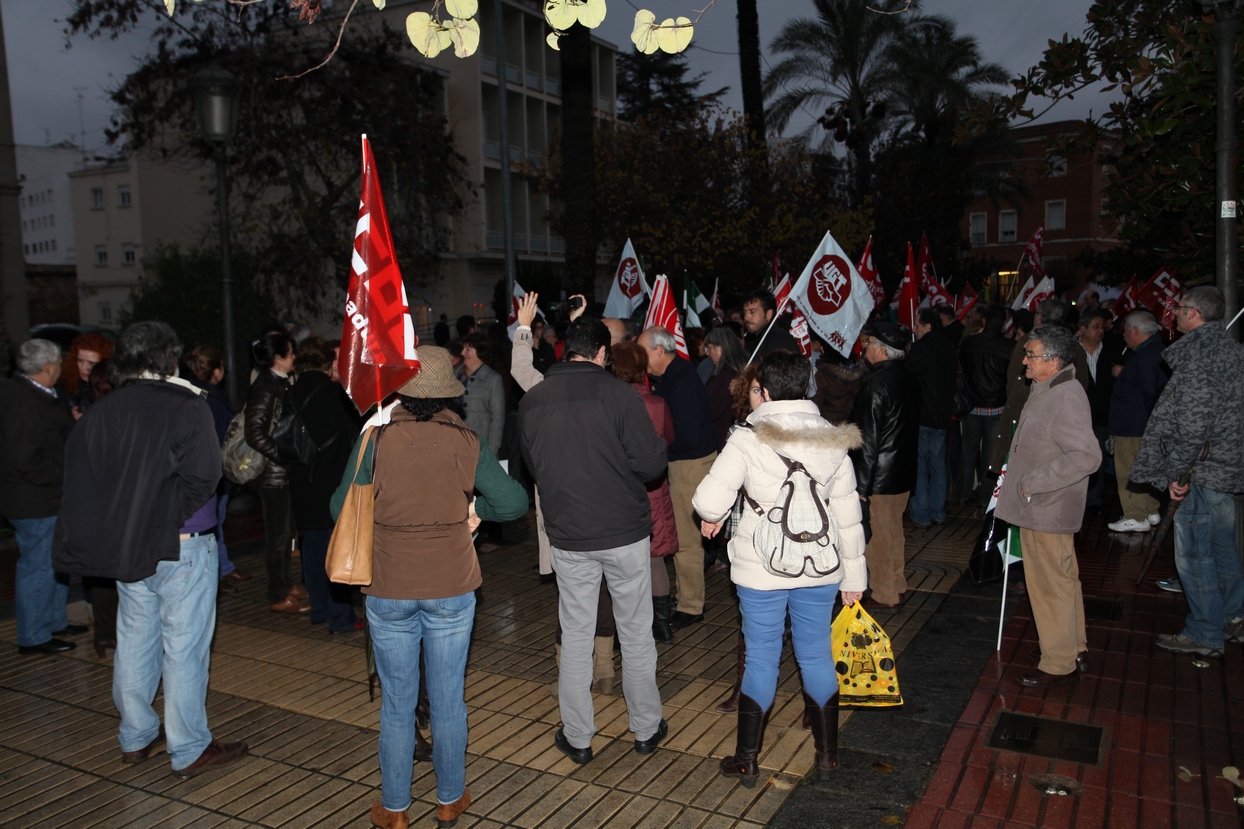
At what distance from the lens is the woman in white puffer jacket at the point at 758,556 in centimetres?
398

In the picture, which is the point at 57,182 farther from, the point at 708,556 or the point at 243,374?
the point at 708,556

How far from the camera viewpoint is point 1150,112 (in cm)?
711

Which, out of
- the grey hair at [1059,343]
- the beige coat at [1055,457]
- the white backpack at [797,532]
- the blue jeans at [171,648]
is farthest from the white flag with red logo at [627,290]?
the white backpack at [797,532]

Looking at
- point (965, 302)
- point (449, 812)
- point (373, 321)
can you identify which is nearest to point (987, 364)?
point (373, 321)

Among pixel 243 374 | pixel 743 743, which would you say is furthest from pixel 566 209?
Result: pixel 743 743

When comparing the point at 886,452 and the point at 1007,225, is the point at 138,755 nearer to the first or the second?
the point at 886,452

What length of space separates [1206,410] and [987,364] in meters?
3.98

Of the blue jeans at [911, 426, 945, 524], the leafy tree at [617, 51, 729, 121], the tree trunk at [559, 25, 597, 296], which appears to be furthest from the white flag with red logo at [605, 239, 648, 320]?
the leafy tree at [617, 51, 729, 121]

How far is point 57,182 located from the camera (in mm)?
52719

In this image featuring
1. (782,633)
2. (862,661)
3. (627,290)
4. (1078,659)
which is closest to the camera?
(782,633)

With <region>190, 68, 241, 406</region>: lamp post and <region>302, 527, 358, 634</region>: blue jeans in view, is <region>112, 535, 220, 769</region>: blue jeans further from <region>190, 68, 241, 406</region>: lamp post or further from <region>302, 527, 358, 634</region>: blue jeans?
<region>190, 68, 241, 406</region>: lamp post

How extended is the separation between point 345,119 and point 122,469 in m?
16.3

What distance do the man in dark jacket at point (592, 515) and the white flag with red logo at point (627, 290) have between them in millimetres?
5944

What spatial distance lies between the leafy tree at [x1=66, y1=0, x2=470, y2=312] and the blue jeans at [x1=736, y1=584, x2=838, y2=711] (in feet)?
50.2
